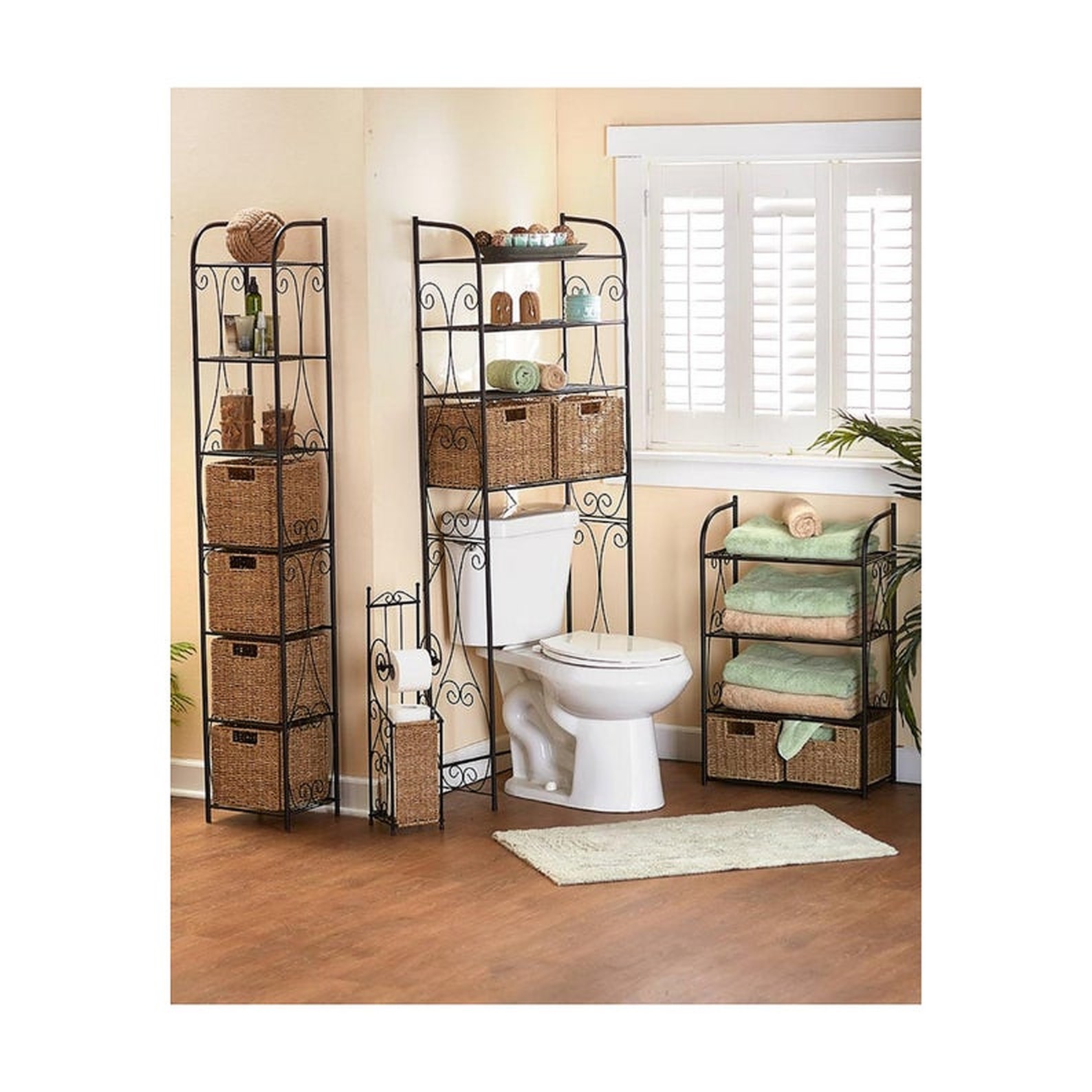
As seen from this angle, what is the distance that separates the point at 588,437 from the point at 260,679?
1276 mm

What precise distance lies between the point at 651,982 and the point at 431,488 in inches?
81.8

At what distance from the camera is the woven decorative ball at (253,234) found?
532cm

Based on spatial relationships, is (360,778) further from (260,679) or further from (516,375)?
(516,375)

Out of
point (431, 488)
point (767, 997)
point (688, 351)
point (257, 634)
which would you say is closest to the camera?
point (767, 997)

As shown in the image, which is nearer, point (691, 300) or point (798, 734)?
point (798, 734)

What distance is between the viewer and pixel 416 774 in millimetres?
5406

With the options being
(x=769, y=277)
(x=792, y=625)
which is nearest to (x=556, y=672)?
(x=792, y=625)

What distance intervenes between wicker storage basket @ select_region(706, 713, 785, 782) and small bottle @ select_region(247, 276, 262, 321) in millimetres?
1916

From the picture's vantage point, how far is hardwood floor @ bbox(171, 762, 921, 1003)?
414 centimetres

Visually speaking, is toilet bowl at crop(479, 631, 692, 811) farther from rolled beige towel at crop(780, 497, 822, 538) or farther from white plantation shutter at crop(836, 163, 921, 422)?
white plantation shutter at crop(836, 163, 921, 422)
